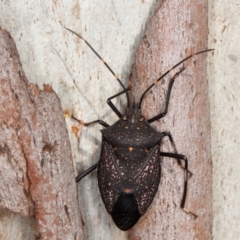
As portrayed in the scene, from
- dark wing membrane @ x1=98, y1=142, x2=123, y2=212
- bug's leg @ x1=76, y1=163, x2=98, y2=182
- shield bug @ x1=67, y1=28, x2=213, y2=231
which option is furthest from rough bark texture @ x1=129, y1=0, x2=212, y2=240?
bug's leg @ x1=76, y1=163, x2=98, y2=182

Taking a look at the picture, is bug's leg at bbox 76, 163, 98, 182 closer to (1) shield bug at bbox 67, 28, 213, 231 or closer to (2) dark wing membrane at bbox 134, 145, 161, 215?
(1) shield bug at bbox 67, 28, 213, 231

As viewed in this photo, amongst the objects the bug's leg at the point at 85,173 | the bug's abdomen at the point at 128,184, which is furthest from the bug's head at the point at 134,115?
the bug's leg at the point at 85,173

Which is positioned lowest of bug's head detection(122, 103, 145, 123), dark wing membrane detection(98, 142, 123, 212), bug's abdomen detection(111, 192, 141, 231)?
bug's abdomen detection(111, 192, 141, 231)

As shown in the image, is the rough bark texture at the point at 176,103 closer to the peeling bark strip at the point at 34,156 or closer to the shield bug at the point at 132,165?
the shield bug at the point at 132,165

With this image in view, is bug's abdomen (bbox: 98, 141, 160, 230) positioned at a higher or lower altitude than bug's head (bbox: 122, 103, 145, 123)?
lower

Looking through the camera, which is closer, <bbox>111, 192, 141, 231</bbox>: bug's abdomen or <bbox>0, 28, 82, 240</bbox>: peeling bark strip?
<bbox>0, 28, 82, 240</bbox>: peeling bark strip

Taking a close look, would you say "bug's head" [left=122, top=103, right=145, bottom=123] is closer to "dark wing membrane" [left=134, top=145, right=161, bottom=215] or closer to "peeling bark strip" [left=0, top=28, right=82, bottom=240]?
"dark wing membrane" [left=134, top=145, right=161, bottom=215]

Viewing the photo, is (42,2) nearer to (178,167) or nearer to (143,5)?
(143,5)
